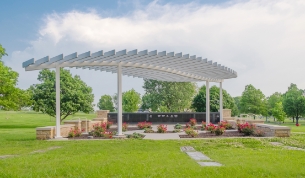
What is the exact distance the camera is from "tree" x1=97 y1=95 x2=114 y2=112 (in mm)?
52959

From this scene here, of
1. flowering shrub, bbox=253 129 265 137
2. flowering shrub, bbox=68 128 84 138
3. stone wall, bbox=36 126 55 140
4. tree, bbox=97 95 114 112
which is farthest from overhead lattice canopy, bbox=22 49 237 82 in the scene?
tree, bbox=97 95 114 112

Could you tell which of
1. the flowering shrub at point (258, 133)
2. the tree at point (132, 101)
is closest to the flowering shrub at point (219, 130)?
the flowering shrub at point (258, 133)

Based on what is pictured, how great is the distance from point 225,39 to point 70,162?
1076 centimetres

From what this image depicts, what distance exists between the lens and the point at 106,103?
5375cm

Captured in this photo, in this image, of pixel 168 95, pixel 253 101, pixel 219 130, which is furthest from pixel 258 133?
pixel 253 101

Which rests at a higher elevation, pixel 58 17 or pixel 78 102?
pixel 58 17

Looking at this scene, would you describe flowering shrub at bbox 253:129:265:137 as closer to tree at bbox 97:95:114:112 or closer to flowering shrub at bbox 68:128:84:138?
flowering shrub at bbox 68:128:84:138

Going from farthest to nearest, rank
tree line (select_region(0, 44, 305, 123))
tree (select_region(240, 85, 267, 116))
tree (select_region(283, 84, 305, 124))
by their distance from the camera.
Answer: tree (select_region(240, 85, 267, 116))
tree (select_region(283, 84, 305, 124))
tree line (select_region(0, 44, 305, 123))

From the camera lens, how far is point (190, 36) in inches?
558

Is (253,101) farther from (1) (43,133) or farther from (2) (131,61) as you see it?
(1) (43,133)

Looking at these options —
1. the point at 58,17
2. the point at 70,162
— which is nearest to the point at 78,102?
the point at 58,17

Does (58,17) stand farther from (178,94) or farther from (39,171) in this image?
(178,94)

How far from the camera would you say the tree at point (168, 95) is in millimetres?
38969

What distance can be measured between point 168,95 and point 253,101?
1496 centimetres
